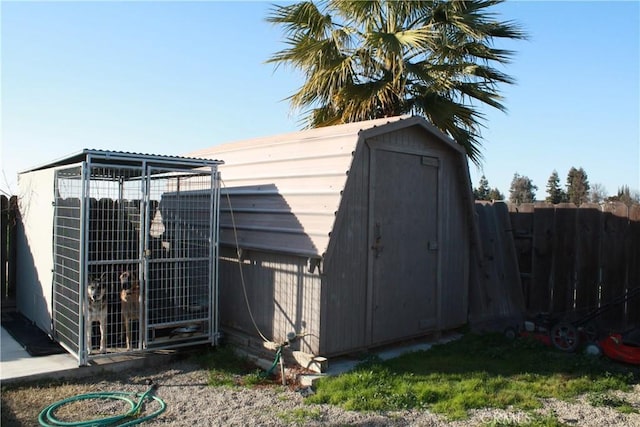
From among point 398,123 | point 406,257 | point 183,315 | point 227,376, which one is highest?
point 398,123

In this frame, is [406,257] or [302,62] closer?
[406,257]

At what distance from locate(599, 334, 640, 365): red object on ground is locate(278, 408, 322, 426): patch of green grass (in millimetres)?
Answer: 4011

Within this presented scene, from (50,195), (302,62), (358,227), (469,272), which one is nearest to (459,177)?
(469,272)

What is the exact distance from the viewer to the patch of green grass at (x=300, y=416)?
4652 mm

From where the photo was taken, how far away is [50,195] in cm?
694

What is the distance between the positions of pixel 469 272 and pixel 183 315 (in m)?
4.57

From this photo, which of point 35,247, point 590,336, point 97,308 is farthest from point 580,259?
point 35,247

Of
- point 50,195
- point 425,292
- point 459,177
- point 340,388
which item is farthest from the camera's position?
point 459,177

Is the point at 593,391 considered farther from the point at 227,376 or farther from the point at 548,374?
the point at 227,376

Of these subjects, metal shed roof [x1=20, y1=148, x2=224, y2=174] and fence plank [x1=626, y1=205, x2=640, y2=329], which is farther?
fence plank [x1=626, y1=205, x2=640, y2=329]

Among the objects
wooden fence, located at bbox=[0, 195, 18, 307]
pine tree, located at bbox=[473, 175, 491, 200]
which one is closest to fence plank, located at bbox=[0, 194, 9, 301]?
wooden fence, located at bbox=[0, 195, 18, 307]

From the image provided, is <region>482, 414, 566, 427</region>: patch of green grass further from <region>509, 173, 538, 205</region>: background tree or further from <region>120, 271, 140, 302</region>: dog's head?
<region>509, 173, 538, 205</region>: background tree

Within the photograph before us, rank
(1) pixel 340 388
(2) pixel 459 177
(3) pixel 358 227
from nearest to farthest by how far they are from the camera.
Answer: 1. (1) pixel 340 388
2. (3) pixel 358 227
3. (2) pixel 459 177

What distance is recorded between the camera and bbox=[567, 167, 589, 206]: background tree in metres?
49.4
